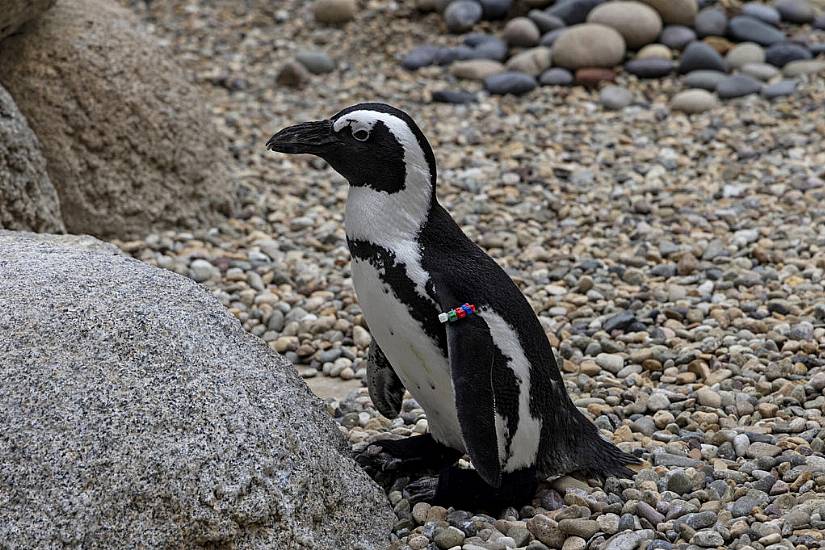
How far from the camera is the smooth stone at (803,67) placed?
294 inches

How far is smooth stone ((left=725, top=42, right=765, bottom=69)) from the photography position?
25.0 ft

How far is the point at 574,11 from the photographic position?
8086 millimetres

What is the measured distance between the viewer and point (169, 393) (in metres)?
2.57

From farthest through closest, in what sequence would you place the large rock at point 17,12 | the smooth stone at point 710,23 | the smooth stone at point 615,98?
1. the smooth stone at point 710,23
2. the smooth stone at point 615,98
3. the large rock at point 17,12

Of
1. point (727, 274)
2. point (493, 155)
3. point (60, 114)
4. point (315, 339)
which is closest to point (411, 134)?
point (315, 339)

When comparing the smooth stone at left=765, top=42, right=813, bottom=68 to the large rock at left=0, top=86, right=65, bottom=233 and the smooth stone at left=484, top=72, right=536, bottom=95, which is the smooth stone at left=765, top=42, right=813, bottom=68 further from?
the large rock at left=0, top=86, right=65, bottom=233

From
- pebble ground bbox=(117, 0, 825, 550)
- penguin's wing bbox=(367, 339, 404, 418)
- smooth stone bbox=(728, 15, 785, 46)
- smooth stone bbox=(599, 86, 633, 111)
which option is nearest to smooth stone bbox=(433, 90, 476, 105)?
pebble ground bbox=(117, 0, 825, 550)

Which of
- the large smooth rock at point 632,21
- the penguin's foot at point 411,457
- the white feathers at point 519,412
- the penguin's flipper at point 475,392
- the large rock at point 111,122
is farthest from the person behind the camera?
the large smooth rock at point 632,21

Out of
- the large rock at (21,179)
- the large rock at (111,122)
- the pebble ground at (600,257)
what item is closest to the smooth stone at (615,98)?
the pebble ground at (600,257)

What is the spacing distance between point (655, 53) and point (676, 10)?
1.69 feet

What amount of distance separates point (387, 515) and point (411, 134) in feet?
3.28

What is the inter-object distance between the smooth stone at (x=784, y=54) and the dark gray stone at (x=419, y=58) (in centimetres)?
235

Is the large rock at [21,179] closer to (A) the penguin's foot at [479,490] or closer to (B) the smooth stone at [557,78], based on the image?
(A) the penguin's foot at [479,490]

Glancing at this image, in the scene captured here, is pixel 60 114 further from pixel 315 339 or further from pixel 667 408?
pixel 667 408
